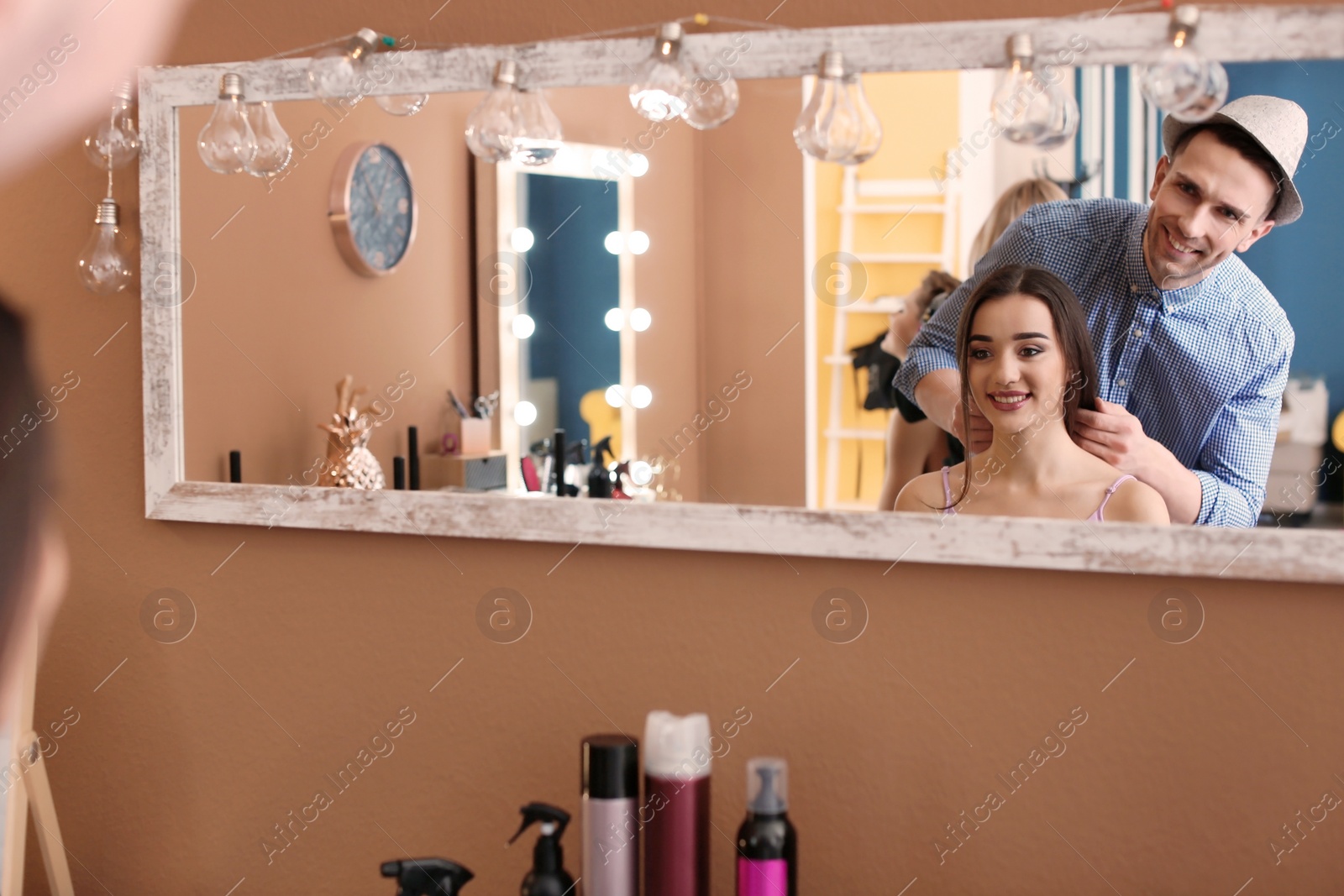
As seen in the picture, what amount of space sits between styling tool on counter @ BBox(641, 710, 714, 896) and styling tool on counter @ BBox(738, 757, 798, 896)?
4cm

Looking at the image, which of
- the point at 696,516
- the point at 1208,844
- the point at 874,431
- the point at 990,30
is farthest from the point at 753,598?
the point at 990,30

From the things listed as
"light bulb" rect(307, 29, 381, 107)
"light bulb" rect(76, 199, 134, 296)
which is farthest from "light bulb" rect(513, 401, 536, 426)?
"light bulb" rect(76, 199, 134, 296)

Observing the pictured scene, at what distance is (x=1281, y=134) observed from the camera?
2.85 ft

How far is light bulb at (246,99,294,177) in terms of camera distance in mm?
1104

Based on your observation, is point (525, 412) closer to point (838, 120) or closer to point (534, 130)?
point (534, 130)

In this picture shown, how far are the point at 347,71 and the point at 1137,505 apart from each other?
847mm

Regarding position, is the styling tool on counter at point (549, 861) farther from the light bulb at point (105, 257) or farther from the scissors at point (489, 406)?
the light bulb at point (105, 257)

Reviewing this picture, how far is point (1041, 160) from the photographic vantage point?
92cm

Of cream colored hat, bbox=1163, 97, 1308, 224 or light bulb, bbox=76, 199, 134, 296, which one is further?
light bulb, bbox=76, 199, 134, 296

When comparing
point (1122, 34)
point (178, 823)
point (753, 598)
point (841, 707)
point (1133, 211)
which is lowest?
point (178, 823)

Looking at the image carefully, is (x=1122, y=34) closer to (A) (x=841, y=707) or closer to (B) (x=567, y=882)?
(A) (x=841, y=707)

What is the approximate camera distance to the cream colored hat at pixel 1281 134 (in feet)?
2.85

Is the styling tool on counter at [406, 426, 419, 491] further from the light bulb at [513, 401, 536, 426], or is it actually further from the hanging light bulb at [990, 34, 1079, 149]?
the hanging light bulb at [990, 34, 1079, 149]

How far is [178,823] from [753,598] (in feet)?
2.39
